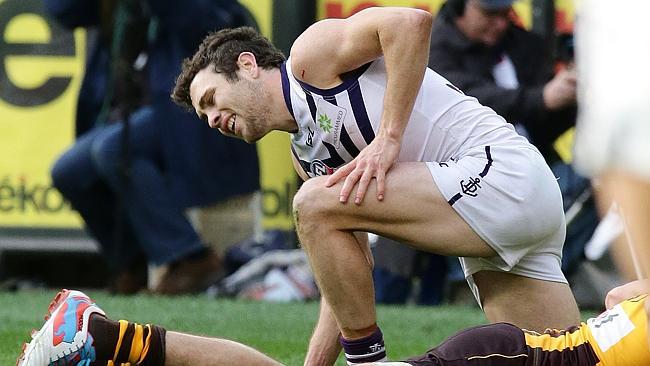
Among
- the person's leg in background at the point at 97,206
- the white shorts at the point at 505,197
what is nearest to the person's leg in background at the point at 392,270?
the person's leg in background at the point at 97,206

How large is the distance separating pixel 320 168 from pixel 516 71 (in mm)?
4201

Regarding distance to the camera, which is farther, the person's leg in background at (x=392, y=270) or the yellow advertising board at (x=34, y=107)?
the yellow advertising board at (x=34, y=107)

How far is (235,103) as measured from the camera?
16.7 feet

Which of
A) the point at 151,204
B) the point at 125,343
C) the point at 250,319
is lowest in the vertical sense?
the point at 151,204

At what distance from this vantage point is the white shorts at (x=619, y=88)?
3.13 metres

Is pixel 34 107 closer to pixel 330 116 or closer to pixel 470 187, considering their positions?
pixel 330 116

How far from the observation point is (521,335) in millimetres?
4402

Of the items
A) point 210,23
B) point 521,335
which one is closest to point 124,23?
point 210,23

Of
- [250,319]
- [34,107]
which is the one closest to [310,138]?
[250,319]

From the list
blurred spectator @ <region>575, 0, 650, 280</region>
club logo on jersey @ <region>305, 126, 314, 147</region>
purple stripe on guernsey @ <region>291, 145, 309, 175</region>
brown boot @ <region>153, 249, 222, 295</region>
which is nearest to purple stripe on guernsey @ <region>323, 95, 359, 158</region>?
club logo on jersey @ <region>305, 126, 314, 147</region>

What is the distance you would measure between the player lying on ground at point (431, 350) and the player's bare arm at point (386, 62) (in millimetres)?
638

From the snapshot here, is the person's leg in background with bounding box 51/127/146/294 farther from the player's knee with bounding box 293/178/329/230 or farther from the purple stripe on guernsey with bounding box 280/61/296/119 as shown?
the player's knee with bounding box 293/178/329/230

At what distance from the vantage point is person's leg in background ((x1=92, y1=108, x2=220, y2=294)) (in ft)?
32.2

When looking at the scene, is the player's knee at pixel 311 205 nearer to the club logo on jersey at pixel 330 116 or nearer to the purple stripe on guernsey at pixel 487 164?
Answer: the club logo on jersey at pixel 330 116
